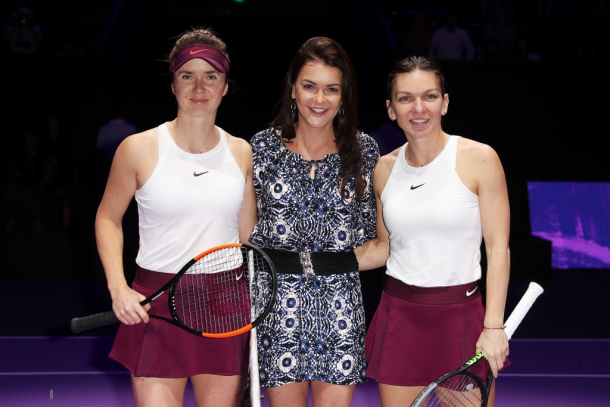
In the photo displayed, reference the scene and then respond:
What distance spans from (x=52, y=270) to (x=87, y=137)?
10.2 feet

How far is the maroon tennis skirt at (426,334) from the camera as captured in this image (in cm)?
320

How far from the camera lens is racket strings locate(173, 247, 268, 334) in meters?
3.12

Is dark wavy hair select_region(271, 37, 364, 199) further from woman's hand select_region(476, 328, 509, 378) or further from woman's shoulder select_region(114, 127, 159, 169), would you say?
woman's hand select_region(476, 328, 509, 378)

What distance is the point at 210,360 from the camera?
317 cm

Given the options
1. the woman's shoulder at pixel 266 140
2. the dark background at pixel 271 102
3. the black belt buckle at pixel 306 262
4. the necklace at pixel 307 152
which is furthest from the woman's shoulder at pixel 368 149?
Result: the dark background at pixel 271 102

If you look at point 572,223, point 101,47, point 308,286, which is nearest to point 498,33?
point 572,223

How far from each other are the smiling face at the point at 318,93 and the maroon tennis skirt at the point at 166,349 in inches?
34.9

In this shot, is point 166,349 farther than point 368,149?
No

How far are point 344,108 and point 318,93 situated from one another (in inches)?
6.9

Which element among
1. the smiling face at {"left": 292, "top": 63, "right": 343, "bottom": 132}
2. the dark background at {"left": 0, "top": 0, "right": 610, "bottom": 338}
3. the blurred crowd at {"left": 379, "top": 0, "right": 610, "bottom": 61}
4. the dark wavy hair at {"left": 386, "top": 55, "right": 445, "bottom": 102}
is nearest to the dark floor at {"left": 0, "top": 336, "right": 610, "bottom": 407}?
the dark background at {"left": 0, "top": 0, "right": 610, "bottom": 338}

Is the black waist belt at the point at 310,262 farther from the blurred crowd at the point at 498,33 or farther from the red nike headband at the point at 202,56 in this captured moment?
the blurred crowd at the point at 498,33

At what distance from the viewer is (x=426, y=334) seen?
10.6 ft

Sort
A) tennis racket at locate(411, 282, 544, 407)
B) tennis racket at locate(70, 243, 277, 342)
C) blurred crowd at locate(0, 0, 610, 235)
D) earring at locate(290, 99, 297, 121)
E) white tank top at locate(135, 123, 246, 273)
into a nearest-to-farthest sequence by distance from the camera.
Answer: tennis racket at locate(411, 282, 544, 407) → tennis racket at locate(70, 243, 277, 342) → white tank top at locate(135, 123, 246, 273) → earring at locate(290, 99, 297, 121) → blurred crowd at locate(0, 0, 610, 235)

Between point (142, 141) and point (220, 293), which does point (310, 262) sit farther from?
point (142, 141)
